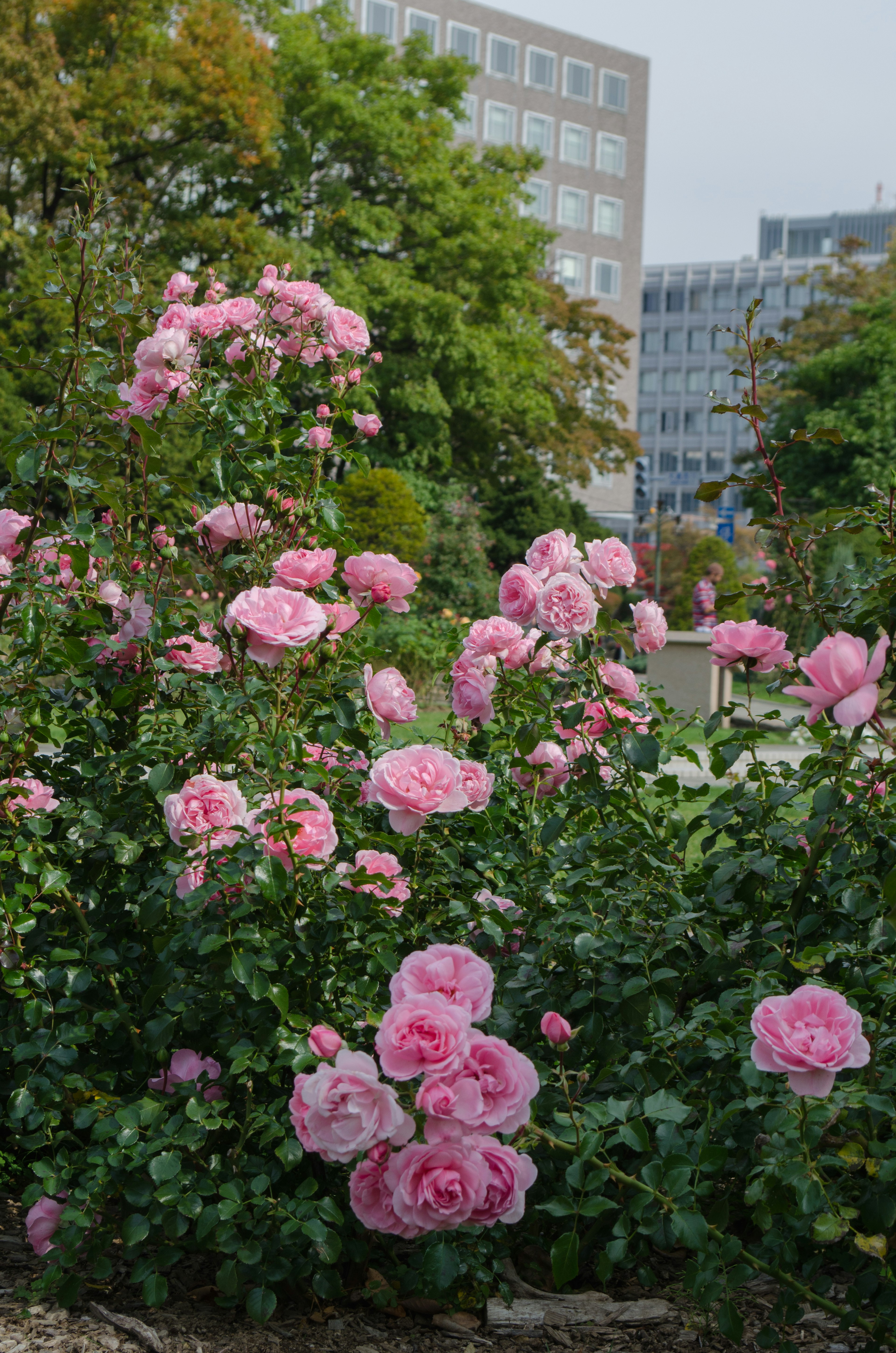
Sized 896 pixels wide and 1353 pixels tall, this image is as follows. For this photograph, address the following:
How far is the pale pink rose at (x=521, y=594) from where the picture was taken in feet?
6.89

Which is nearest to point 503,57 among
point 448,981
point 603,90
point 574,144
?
point 574,144

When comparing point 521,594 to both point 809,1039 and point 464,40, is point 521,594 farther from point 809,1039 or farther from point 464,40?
point 464,40

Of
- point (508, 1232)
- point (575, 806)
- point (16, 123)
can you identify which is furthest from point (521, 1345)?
point (16, 123)

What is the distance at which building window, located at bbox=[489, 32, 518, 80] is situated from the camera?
151ft

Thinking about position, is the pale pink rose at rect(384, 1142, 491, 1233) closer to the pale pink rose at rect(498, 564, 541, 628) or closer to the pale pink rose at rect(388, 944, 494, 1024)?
the pale pink rose at rect(388, 944, 494, 1024)

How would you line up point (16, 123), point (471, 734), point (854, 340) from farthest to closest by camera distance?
point (854, 340) → point (16, 123) → point (471, 734)

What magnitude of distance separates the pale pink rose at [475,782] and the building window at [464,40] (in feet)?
160

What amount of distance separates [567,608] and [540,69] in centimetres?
5162

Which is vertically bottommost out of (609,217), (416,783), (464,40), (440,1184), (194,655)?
(440,1184)

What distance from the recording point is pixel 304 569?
2.03 m

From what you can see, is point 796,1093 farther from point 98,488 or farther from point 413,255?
point 413,255

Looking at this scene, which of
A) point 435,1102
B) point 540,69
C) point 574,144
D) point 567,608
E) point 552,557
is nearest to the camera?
point 435,1102

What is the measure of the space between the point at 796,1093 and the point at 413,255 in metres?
25.3

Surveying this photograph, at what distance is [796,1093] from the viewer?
148 centimetres
